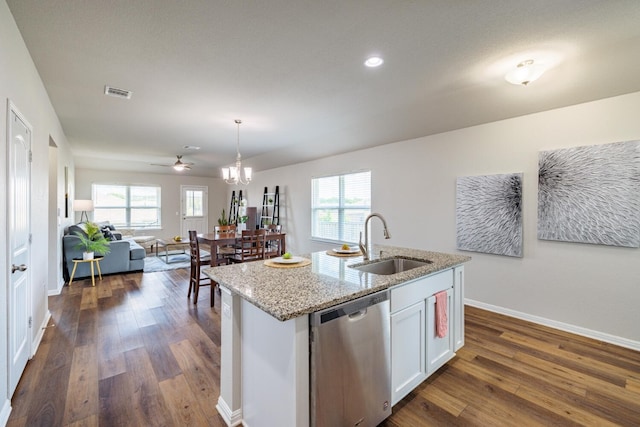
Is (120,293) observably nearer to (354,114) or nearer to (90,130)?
(90,130)

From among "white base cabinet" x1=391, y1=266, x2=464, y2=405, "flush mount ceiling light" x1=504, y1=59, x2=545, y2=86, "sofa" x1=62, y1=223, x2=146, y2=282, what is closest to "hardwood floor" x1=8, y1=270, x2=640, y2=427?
"white base cabinet" x1=391, y1=266, x2=464, y2=405

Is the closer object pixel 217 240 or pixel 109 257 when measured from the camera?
pixel 217 240

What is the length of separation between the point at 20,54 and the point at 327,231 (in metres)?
4.81

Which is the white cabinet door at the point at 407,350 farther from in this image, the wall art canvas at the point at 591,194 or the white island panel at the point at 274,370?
the wall art canvas at the point at 591,194

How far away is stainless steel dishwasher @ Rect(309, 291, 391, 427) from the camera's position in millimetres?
1359

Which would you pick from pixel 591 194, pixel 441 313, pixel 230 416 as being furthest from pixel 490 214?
pixel 230 416

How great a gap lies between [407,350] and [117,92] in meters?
3.68

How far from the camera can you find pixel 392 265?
258cm

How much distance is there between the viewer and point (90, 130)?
4.50 metres

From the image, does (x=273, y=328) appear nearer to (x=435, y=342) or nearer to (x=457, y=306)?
(x=435, y=342)

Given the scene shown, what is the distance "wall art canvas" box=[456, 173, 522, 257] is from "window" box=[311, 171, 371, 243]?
1.67 meters

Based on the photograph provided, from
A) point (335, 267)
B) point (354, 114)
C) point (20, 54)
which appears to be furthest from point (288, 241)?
point (20, 54)

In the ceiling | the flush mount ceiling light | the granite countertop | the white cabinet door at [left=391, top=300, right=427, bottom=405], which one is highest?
the ceiling

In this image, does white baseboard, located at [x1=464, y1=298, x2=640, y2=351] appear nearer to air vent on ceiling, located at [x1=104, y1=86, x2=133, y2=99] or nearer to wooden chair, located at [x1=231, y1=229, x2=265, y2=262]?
wooden chair, located at [x1=231, y1=229, x2=265, y2=262]
